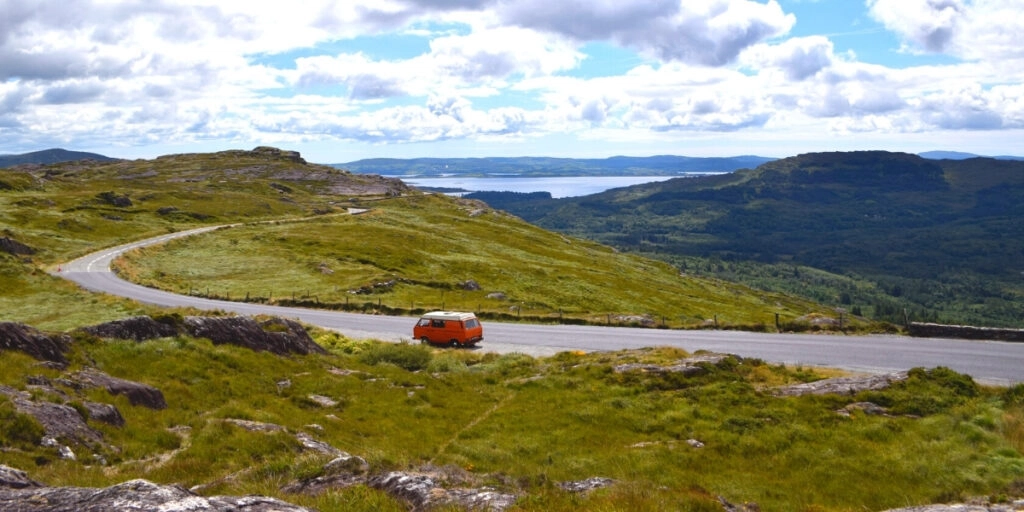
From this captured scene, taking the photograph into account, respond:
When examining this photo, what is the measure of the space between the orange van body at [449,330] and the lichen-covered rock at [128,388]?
84.7 ft

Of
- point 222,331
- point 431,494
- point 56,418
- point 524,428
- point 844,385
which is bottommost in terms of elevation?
point 524,428

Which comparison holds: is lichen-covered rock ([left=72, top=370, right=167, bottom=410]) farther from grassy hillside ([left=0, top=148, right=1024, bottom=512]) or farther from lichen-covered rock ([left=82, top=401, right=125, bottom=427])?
lichen-covered rock ([left=82, top=401, right=125, bottom=427])

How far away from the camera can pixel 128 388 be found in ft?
58.9

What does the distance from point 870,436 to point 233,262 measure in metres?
84.0

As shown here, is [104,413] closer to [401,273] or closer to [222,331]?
[222,331]

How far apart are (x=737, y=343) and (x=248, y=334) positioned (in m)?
29.6

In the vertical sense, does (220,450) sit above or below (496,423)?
above

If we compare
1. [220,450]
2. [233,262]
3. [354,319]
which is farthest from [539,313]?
[233,262]

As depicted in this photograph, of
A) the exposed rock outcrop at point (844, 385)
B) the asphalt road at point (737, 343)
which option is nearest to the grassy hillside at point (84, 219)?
the asphalt road at point (737, 343)

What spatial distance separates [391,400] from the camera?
76.7 feet

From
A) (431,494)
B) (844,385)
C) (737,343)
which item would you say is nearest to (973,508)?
(431,494)

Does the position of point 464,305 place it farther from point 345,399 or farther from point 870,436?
point 870,436

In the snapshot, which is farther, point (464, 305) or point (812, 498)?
point (464, 305)

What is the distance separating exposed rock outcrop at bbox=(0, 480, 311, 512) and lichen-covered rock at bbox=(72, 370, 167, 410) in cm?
974
